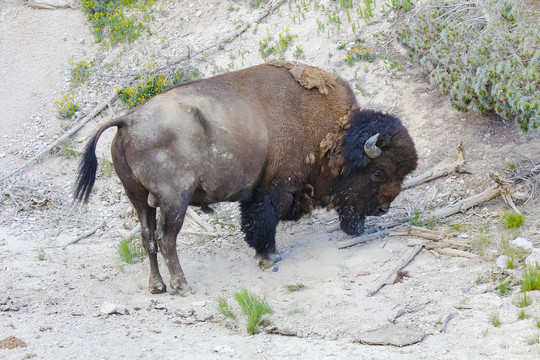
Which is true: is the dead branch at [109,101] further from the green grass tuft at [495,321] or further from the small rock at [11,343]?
the green grass tuft at [495,321]

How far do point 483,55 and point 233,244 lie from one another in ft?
13.3

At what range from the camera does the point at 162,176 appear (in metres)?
5.76

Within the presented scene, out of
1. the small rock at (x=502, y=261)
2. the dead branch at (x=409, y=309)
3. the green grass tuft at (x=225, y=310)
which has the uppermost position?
the green grass tuft at (x=225, y=310)

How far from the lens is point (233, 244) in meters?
7.70

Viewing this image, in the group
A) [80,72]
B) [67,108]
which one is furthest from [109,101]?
[80,72]

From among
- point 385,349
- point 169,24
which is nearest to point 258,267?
point 385,349

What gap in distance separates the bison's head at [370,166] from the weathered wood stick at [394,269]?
0.84 m

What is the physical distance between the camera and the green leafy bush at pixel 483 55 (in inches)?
273

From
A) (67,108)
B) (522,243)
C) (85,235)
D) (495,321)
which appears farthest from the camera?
(67,108)

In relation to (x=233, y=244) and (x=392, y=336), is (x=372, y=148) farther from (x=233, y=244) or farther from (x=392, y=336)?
(x=392, y=336)

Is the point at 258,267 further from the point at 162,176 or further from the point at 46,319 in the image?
the point at 46,319

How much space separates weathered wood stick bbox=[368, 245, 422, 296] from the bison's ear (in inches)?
45.1

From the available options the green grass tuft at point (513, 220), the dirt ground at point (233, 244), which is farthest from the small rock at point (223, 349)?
the green grass tuft at point (513, 220)

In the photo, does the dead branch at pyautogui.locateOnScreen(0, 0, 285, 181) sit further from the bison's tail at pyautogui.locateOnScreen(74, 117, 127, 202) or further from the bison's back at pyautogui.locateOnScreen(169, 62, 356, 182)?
the bison's back at pyautogui.locateOnScreen(169, 62, 356, 182)
